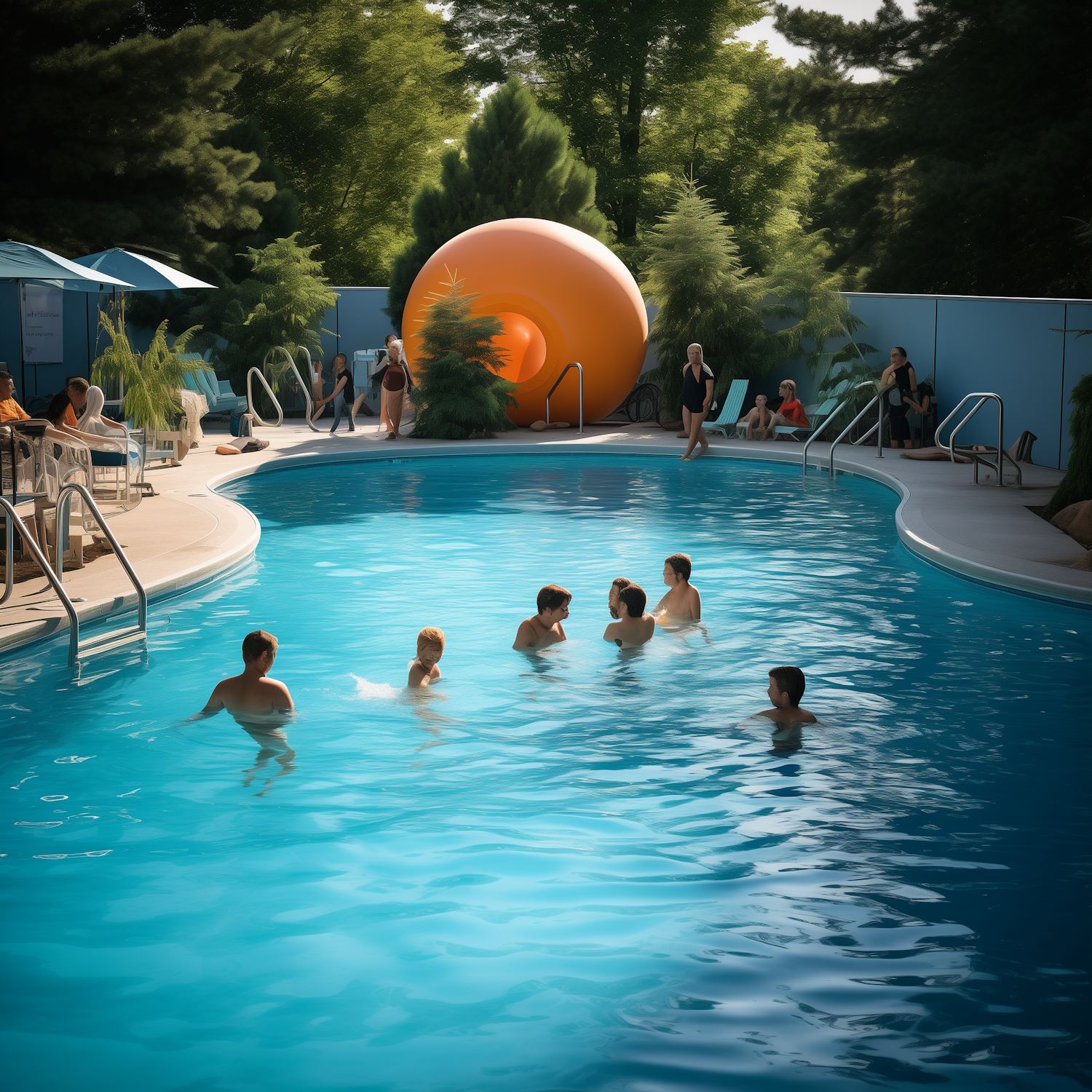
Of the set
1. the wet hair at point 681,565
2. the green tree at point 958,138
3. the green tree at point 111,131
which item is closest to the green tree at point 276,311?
the green tree at point 111,131

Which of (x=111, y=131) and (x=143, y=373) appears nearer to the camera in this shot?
(x=143, y=373)

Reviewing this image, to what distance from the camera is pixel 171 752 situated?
691 cm

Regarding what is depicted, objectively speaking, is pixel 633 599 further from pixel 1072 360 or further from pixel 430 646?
pixel 1072 360

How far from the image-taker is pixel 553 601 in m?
8.27

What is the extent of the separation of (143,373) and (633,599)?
30.0ft

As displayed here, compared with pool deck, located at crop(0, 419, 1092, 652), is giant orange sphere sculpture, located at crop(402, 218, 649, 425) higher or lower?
higher

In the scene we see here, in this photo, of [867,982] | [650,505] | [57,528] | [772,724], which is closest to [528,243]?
[650,505]

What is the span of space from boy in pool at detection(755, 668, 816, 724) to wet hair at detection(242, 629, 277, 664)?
2.86m

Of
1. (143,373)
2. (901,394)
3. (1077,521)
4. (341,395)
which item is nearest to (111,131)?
(341,395)

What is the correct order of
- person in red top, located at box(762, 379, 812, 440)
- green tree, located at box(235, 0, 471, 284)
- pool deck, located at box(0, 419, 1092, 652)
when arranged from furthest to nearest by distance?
1. green tree, located at box(235, 0, 471, 284)
2. person in red top, located at box(762, 379, 812, 440)
3. pool deck, located at box(0, 419, 1092, 652)

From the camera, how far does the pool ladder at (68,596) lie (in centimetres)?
776

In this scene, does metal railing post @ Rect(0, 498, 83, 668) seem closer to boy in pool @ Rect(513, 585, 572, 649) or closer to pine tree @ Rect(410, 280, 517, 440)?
boy in pool @ Rect(513, 585, 572, 649)

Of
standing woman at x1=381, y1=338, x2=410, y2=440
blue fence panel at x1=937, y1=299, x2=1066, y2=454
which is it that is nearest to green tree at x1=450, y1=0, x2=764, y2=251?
standing woman at x1=381, y1=338, x2=410, y2=440

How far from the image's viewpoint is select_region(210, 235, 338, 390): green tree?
23594mm
